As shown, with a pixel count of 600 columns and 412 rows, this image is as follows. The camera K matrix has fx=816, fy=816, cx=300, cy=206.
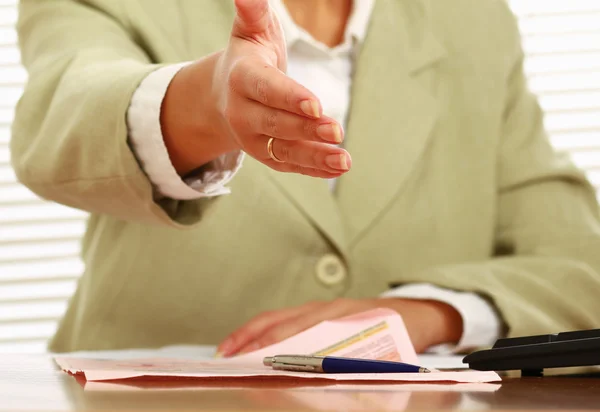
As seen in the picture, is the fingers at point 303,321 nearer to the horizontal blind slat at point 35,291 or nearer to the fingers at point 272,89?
the fingers at point 272,89

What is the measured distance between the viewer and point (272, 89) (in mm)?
473

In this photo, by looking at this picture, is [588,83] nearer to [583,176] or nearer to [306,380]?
[583,176]

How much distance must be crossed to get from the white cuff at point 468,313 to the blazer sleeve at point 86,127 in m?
0.25

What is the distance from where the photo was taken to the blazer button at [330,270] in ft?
3.03

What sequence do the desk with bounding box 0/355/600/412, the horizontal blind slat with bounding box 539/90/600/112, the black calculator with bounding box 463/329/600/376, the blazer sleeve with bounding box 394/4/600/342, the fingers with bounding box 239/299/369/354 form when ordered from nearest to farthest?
1. the desk with bounding box 0/355/600/412
2. the black calculator with bounding box 463/329/600/376
3. the fingers with bounding box 239/299/369/354
4. the blazer sleeve with bounding box 394/4/600/342
5. the horizontal blind slat with bounding box 539/90/600/112

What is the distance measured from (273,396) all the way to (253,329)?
0.38 metres

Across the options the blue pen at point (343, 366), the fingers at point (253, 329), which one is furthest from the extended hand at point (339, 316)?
the blue pen at point (343, 366)

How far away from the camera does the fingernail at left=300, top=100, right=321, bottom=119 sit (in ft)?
1.48

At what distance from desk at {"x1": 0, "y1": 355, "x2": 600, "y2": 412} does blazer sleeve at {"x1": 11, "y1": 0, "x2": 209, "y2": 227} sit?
0.28 meters

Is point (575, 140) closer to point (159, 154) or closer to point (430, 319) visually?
point (430, 319)

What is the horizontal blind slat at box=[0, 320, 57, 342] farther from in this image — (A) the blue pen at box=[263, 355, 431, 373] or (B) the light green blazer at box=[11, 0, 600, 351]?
(A) the blue pen at box=[263, 355, 431, 373]

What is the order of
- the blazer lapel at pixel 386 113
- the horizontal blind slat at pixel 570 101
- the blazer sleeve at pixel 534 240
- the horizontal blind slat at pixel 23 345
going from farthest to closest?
the horizontal blind slat at pixel 570 101, the horizontal blind slat at pixel 23 345, the blazer lapel at pixel 386 113, the blazer sleeve at pixel 534 240

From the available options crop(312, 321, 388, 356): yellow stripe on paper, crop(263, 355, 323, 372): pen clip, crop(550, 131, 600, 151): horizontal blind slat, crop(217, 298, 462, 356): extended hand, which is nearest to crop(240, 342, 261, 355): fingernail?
crop(217, 298, 462, 356): extended hand

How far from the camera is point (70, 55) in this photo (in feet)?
2.74
